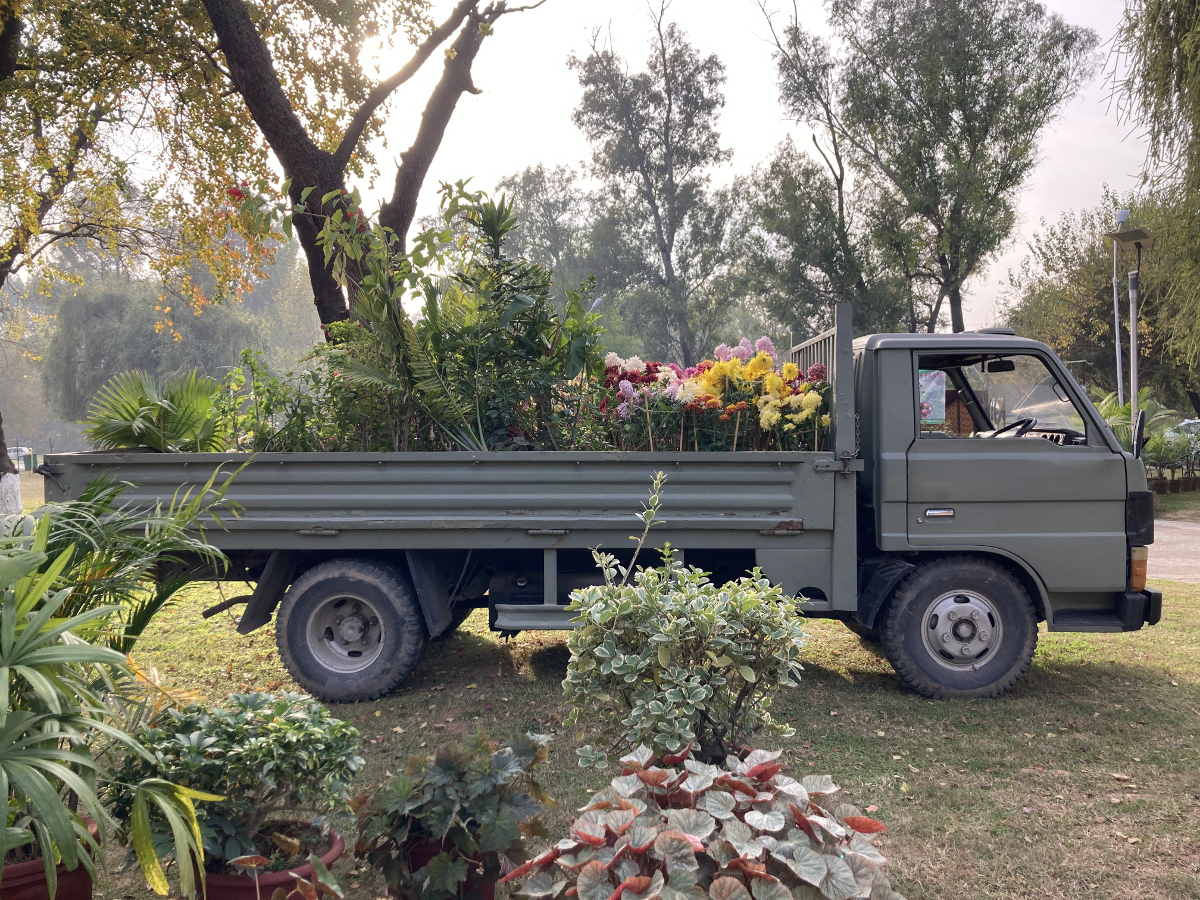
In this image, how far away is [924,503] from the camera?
4750mm

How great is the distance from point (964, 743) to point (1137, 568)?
5.09 ft

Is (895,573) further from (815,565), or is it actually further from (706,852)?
(706,852)

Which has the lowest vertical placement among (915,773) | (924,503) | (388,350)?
(915,773)

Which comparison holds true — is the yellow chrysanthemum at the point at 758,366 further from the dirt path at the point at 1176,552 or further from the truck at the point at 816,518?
the dirt path at the point at 1176,552

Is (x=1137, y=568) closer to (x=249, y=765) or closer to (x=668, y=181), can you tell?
(x=249, y=765)

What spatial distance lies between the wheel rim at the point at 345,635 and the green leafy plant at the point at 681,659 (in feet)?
7.79

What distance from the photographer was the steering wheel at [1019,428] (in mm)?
5059

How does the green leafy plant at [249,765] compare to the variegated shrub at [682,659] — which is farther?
the variegated shrub at [682,659]

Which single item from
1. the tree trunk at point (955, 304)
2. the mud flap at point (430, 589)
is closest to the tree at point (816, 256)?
the tree trunk at point (955, 304)

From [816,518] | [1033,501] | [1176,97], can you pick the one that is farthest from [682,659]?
[1176,97]

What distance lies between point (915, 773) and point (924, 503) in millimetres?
1571

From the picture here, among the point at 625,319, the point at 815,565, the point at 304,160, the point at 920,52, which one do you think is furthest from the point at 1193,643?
the point at 625,319

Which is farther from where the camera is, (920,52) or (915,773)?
(920,52)

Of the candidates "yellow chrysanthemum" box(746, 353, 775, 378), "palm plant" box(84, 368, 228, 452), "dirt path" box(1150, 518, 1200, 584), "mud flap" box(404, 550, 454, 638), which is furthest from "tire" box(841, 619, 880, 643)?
"dirt path" box(1150, 518, 1200, 584)
